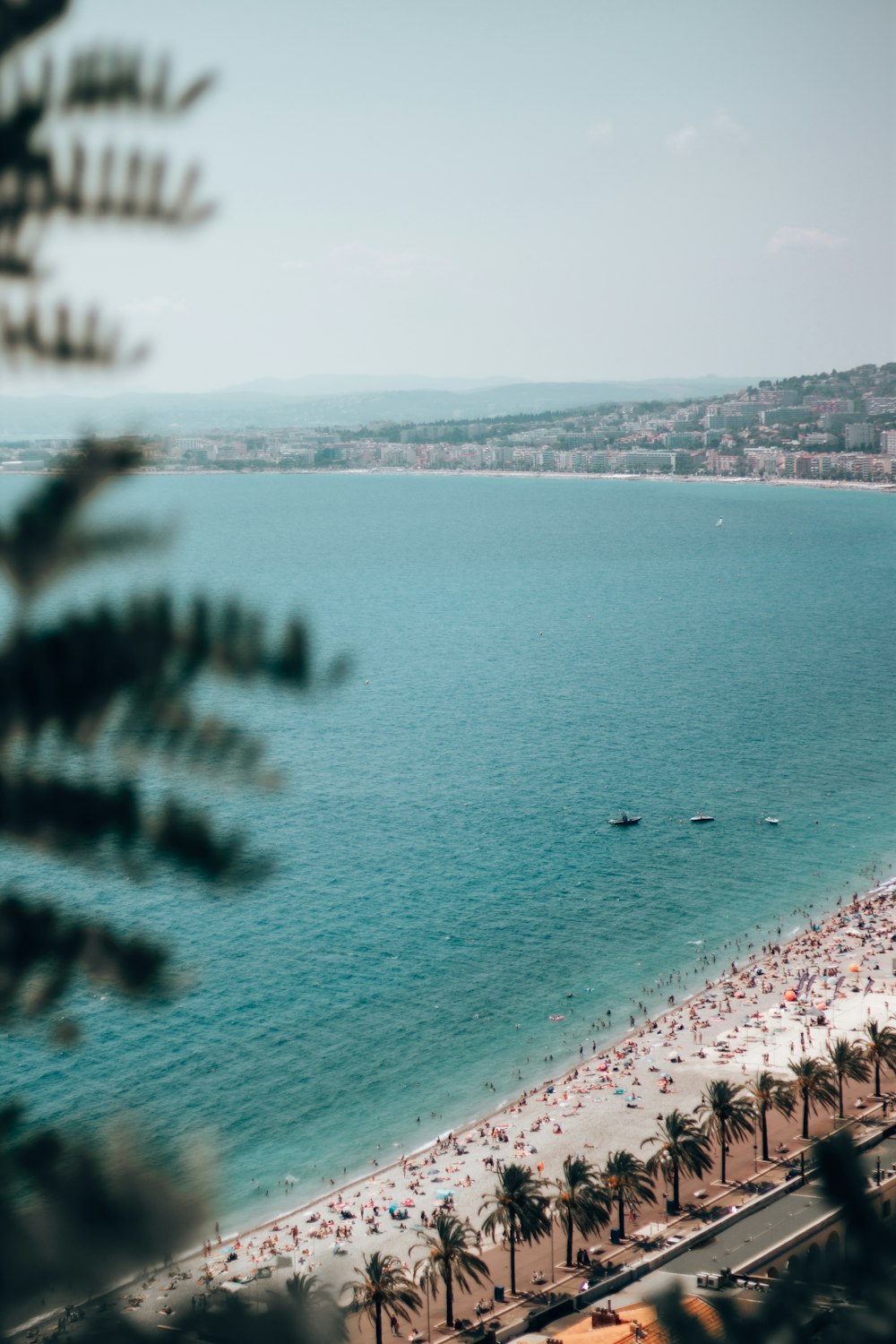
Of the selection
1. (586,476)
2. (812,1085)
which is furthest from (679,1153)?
(586,476)

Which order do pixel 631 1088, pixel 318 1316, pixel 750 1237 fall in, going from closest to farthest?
pixel 318 1316 < pixel 750 1237 < pixel 631 1088

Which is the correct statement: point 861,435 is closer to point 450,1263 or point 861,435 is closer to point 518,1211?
point 518,1211

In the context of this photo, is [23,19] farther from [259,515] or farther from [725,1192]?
[259,515]

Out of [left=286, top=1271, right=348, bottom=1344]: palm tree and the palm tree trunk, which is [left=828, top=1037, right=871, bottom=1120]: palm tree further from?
[left=286, top=1271, right=348, bottom=1344]: palm tree

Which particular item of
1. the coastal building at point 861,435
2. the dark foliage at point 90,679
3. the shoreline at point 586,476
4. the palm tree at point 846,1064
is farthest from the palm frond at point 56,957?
the coastal building at point 861,435

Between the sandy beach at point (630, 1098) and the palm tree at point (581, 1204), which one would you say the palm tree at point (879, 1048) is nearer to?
the sandy beach at point (630, 1098)

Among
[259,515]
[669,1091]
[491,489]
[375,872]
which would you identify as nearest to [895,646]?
[375,872]

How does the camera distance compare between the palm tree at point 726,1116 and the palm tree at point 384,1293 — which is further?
the palm tree at point 726,1116
